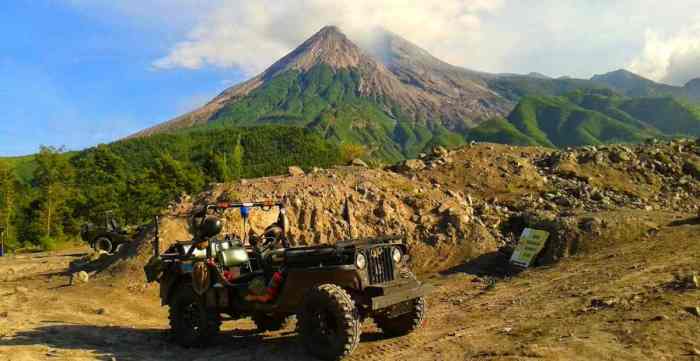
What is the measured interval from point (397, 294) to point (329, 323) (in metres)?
0.98

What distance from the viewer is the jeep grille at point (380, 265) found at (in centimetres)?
730

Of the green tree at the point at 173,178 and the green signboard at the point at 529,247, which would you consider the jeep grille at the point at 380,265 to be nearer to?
the green signboard at the point at 529,247

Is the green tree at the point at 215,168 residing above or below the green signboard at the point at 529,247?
above

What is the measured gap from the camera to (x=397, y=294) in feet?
23.5

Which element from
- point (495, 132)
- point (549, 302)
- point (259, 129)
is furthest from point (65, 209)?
point (495, 132)

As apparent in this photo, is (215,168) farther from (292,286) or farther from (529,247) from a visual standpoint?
(292,286)

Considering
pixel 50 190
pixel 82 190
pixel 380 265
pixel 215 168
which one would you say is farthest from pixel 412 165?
pixel 82 190

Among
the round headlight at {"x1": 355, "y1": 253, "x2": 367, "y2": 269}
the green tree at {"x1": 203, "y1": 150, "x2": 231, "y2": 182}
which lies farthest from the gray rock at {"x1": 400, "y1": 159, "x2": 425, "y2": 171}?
the green tree at {"x1": 203, "y1": 150, "x2": 231, "y2": 182}

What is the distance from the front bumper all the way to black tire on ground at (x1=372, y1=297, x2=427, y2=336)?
41cm

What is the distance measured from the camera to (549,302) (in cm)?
948

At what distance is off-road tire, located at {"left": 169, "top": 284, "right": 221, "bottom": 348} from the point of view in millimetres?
8469

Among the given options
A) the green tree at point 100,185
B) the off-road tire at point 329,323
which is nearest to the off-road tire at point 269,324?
the off-road tire at point 329,323

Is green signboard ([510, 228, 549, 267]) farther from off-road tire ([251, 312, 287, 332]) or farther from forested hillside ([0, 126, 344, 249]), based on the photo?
forested hillside ([0, 126, 344, 249])

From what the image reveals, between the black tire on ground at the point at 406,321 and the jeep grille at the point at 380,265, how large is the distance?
79cm
